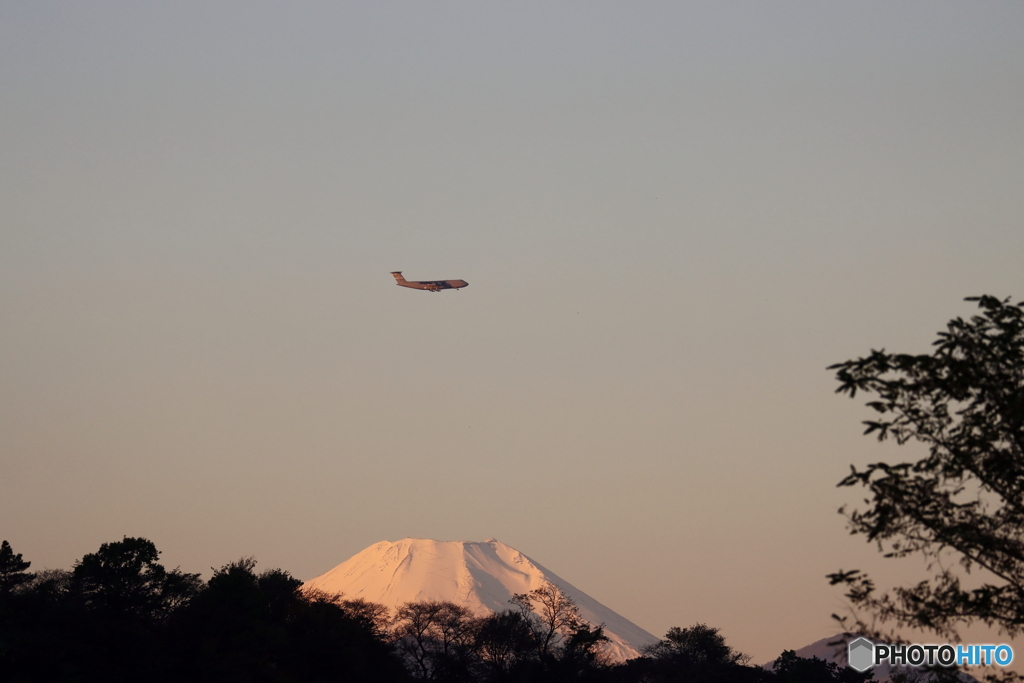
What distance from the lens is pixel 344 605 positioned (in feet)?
446

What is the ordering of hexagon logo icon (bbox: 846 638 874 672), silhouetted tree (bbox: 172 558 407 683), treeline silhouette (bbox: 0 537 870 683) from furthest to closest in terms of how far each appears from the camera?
silhouetted tree (bbox: 172 558 407 683)
treeline silhouette (bbox: 0 537 870 683)
hexagon logo icon (bbox: 846 638 874 672)

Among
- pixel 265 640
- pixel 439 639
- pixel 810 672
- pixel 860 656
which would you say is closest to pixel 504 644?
pixel 439 639

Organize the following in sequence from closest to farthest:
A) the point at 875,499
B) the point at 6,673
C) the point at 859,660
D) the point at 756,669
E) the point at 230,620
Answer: the point at 875,499, the point at 859,660, the point at 6,673, the point at 230,620, the point at 756,669

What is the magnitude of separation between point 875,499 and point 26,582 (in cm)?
8109

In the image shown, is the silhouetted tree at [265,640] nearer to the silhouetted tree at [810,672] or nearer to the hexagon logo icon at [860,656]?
the silhouetted tree at [810,672]

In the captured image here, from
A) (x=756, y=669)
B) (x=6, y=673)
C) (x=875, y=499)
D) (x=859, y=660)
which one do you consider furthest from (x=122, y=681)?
(x=756, y=669)

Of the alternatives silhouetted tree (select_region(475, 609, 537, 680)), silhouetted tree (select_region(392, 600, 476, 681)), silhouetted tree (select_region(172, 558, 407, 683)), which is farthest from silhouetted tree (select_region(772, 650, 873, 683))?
silhouetted tree (select_region(172, 558, 407, 683))

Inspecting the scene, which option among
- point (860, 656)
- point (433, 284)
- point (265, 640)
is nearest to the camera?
point (860, 656)

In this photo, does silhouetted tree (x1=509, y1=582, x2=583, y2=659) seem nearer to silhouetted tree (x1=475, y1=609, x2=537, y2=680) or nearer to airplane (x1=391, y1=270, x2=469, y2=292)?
silhouetted tree (x1=475, y1=609, x2=537, y2=680)

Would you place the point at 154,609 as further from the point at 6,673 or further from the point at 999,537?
the point at 999,537

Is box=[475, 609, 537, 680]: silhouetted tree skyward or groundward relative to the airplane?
groundward

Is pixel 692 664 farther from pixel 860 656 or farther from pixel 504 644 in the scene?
pixel 860 656

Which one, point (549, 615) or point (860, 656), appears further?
point (549, 615)

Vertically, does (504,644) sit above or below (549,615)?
below
